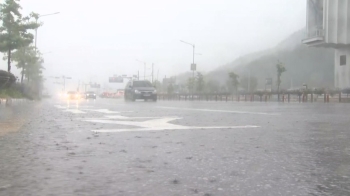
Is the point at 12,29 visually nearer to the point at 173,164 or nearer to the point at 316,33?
the point at 173,164

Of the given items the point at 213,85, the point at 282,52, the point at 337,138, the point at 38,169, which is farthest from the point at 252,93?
the point at 282,52

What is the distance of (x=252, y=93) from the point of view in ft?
148

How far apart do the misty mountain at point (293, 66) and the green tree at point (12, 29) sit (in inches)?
4107

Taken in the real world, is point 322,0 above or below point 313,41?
above

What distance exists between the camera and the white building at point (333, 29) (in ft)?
170

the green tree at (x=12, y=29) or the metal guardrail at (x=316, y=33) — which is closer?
the green tree at (x=12, y=29)

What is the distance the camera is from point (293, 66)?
504ft

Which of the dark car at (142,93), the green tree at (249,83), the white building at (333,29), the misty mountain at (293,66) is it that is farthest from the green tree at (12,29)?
the misty mountain at (293,66)

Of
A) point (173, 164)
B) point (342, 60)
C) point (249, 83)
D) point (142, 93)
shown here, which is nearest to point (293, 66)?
point (249, 83)

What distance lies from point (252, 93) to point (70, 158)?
42.6 m

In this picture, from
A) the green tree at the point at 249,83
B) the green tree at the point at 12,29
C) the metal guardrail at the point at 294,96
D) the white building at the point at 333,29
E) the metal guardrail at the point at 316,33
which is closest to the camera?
the green tree at the point at 12,29

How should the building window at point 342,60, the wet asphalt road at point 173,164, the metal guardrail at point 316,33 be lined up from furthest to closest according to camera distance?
the building window at point 342,60 → the metal guardrail at point 316,33 → the wet asphalt road at point 173,164

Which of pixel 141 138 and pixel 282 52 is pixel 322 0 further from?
pixel 282 52

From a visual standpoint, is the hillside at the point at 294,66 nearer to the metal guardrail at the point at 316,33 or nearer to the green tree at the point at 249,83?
the green tree at the point at 249,83
